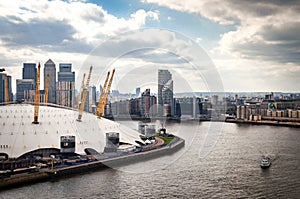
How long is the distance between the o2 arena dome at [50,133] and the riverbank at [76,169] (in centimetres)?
63

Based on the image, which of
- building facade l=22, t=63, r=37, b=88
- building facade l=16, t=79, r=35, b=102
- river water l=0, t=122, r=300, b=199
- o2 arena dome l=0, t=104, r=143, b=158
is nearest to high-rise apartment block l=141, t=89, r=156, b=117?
building facade l=16, t=79, r=35, b=102

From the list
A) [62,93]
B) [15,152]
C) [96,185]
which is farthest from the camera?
[62,93]

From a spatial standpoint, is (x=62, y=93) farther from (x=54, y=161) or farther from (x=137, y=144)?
(x=54, y=161)

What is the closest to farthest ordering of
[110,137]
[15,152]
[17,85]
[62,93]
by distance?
[15,152], [110,137], [62,93], [17,85]

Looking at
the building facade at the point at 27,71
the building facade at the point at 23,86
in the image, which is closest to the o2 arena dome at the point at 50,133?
the building facade at the point at 23,86

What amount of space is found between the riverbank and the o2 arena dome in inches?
25.0

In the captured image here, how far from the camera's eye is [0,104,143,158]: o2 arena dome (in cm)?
997

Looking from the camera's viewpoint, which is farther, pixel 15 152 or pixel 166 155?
pixel 166 155

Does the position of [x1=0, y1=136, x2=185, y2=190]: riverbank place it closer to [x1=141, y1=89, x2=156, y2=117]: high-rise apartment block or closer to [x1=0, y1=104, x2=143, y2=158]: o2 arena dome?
[x1=0, y1=104, x2=143, y2=158]: o2 arena dome

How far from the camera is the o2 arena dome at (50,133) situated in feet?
32.7

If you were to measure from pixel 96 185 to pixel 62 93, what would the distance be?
2580 cm

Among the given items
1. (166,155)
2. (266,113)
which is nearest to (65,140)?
(166,155)

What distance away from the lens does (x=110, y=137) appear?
1120 cm

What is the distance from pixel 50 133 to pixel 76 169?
5.87 feet
